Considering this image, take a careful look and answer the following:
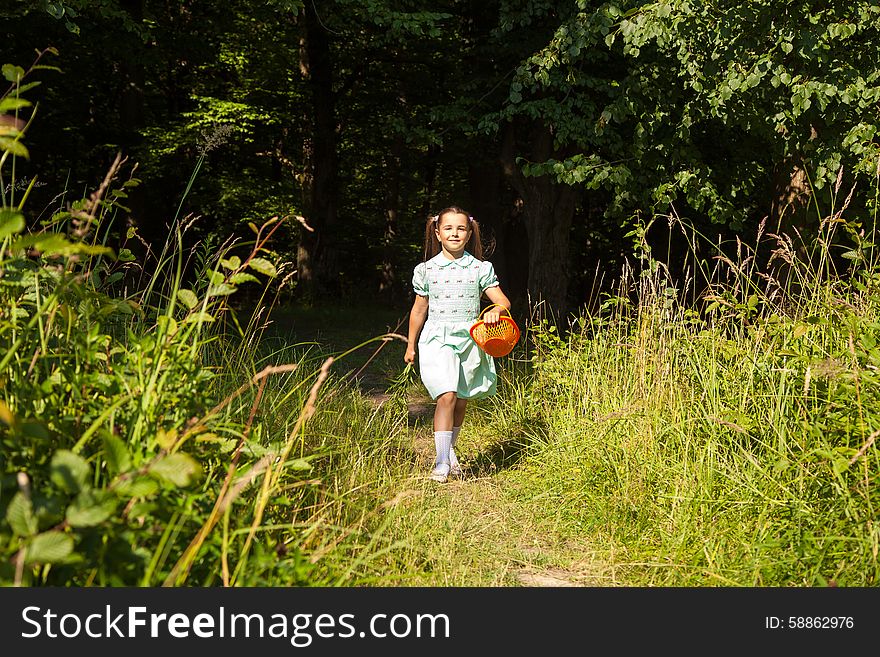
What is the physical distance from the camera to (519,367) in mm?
7699

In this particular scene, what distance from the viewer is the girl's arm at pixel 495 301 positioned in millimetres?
4789

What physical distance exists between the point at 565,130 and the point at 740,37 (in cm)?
249

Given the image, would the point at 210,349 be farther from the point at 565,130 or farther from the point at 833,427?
the point at 565,130

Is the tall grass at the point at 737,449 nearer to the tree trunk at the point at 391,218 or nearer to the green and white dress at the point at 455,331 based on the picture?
the green and white dress at the point at 455,331

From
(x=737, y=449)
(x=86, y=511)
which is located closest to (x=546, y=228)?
(x=737, y=449)

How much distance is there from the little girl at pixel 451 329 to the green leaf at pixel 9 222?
10.3ft

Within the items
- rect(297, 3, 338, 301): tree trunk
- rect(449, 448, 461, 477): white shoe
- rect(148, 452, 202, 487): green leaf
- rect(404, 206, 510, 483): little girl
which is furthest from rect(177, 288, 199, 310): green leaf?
rect(297, 3, 338, 301): tree trunk

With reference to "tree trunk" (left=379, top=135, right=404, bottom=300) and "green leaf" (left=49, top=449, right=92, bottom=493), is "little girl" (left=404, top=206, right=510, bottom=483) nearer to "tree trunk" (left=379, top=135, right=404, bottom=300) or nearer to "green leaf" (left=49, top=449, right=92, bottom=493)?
"green leaf" (left=49, top=449, right=92, bottom=493)

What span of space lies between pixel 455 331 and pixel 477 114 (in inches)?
257

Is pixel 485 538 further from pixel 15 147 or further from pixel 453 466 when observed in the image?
pixel 15 147

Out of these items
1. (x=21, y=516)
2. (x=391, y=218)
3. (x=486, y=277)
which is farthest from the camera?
(x=391, y=218)

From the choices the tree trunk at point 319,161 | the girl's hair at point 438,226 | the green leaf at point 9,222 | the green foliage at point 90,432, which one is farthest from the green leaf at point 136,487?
the tree trunk at point 319,161

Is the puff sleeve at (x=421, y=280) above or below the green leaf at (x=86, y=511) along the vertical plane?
above

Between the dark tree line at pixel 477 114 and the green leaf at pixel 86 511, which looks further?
the dark tree line at pixel 477 114
